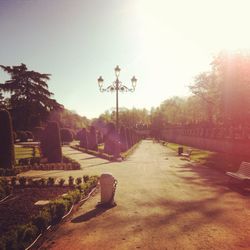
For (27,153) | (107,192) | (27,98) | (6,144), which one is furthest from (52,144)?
(27,98)

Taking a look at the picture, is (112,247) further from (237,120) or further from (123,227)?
(237,120)

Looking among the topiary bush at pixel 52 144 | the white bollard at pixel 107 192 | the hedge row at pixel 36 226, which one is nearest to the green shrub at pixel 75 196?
the hedge row at pixel 36 226

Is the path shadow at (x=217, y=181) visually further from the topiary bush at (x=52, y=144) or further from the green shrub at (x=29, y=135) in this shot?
the green shrub at (x=29, y=135)

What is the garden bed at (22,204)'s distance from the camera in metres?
8.25

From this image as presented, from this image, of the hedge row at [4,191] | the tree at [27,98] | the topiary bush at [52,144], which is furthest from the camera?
the tree at [27,98]

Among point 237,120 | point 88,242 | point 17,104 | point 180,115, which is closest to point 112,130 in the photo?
point 237,120

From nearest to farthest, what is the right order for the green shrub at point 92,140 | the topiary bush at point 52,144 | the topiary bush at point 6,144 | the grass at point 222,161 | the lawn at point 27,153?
the grass at point 222,161, the topiary bush at point 6,144, the topiary bush at point 52,144, the lawn at point 27,153, the green shrub at point 92,140

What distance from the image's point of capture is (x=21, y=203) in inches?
408

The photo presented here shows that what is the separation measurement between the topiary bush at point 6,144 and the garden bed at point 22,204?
24.9ft

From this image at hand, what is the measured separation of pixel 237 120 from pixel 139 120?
352 feet

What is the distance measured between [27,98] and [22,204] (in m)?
52.8

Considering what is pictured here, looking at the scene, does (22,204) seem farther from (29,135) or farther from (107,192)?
(29,135)

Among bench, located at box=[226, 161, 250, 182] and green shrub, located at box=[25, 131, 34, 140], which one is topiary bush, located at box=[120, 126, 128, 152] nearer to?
bench, located at box=[226, 161, 250, 182]

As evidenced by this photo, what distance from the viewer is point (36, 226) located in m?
6.85
